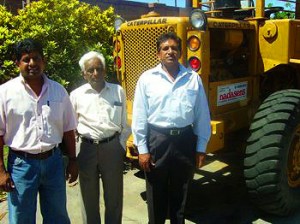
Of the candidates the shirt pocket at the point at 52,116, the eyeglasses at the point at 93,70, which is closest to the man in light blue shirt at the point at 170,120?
the eyeglasses at the point at 93,70

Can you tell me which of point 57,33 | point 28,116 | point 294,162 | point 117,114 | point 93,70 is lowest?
point 294,162

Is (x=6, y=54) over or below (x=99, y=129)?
over

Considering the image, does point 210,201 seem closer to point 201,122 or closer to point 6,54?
point 201,122

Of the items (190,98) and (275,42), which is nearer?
(190,98)

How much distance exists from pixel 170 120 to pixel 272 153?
47.9 inches

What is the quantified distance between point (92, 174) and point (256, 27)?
2.38 metres

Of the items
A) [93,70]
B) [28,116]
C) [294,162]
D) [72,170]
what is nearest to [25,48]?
[28,116]

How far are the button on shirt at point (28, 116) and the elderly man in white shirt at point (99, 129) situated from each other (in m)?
0.36

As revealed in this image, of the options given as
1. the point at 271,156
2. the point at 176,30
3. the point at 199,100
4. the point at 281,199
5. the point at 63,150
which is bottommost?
the point at 281,199

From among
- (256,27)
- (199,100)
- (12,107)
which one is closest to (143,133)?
(199,100)

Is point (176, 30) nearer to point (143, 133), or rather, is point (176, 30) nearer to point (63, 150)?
point (143, 133)

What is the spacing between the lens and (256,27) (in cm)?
426

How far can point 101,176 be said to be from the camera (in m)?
3.17

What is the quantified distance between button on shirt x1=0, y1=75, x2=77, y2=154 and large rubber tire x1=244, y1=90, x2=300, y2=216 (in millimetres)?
1886
